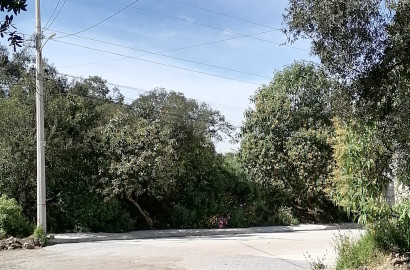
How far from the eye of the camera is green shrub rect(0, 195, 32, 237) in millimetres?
18703

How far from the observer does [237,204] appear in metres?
28.6

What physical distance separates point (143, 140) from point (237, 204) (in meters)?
8.98

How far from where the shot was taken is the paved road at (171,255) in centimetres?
1266

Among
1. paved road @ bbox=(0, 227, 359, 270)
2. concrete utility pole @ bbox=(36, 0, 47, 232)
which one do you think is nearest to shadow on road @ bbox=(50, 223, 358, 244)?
concrete utility pole @ bbox=(36, 0, 47, 232)

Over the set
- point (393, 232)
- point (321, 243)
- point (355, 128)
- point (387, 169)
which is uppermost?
point (355, 128)

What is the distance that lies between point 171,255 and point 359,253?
6604 millimetres

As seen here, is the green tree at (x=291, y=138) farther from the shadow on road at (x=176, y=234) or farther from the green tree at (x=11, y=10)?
the green tree at (x=11, y=10)

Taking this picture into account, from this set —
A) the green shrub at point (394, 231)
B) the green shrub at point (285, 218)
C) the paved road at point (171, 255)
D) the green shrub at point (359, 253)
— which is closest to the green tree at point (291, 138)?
the green shrub at point (285, 218)

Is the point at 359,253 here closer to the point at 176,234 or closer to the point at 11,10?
the point at 11,10

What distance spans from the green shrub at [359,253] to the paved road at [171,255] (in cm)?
88

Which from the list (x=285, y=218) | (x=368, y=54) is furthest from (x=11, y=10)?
(x=285, y=218)

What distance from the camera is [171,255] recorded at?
48.5 feet

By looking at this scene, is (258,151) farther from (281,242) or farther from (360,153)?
(360,153)

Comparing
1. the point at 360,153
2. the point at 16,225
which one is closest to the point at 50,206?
the point at 16,225
